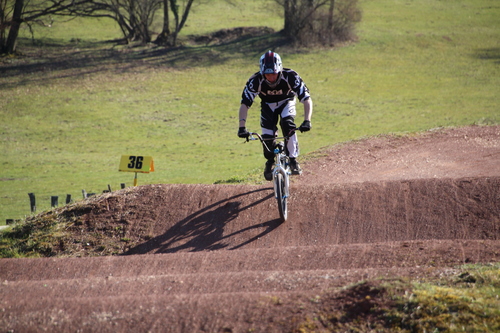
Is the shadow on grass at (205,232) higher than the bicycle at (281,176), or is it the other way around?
the bicycle at (281,176)

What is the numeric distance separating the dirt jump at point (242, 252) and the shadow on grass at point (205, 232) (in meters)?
0.02

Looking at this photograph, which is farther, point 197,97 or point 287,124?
point 197,97

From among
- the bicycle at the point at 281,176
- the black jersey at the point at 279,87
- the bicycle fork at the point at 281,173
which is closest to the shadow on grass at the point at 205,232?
the bicycle at the point at 281,176

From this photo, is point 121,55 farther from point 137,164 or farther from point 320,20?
point 137,164

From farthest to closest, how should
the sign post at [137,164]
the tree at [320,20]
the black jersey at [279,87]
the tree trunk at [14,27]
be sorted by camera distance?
the tree at [320,20] → the tree trunk at [14,27] → the sign post at [137,164] → the black jersey at [279,87]

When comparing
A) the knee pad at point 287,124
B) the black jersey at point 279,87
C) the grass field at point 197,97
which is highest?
the black jersey at point 279,87

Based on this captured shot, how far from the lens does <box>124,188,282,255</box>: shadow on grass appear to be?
905 centimetres

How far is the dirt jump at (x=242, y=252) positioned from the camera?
5.20 m

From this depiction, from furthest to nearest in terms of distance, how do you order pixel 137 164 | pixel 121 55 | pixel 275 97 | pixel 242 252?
1. pixel 121 55
2. pixel 137 164
3. pixel 275 97
4. pixel 242 252

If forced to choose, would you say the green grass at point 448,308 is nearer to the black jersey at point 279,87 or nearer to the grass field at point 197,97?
the black jersey at point 279,87

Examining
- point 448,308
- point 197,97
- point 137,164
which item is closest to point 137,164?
point 137,164

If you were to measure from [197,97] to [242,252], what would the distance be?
28.8 metres

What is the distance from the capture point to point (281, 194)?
8914 millimetres

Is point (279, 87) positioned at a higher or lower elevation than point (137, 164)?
higher
